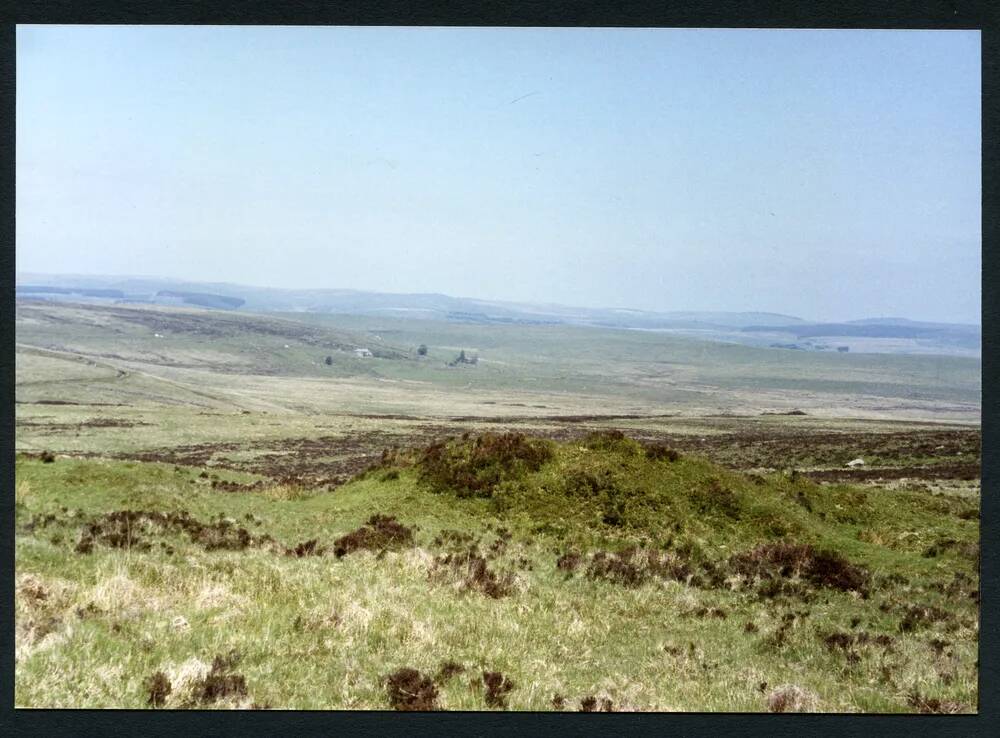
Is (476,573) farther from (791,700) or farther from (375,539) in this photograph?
(791,700)

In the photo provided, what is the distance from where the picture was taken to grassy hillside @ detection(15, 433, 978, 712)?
23.4 ft

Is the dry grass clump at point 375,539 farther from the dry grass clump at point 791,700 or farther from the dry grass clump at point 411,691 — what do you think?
the dry grass clump at point 791,700

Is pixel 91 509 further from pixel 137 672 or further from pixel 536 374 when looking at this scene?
pixel 536 374

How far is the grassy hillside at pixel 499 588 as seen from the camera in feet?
23.4

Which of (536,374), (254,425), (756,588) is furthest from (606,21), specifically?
(536,374)

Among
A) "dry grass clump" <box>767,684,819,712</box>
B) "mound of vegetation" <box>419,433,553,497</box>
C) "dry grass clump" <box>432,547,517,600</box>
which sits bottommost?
"dry grass clump" <box>767,684,819,712</box>

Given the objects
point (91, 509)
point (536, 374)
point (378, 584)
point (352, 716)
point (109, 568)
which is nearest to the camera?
point (352, 716)

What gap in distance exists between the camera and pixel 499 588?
951cm

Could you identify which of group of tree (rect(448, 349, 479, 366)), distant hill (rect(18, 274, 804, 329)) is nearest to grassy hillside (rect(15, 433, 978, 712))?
distant hill (rect(18, 274, 804, 329))

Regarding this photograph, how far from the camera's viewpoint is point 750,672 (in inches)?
305

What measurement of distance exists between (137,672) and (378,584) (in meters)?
2.82

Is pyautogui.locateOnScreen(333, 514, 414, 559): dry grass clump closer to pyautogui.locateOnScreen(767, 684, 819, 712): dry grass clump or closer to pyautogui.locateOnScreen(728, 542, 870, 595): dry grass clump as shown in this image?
pyautogui.locateOnScreen(728, 542, 870, 595): dry grass clump

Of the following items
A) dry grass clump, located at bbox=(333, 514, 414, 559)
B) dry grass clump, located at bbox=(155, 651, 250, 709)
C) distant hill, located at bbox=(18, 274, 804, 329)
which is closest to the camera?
dry grass clump, located at bbox=(155, 651, 250, 709)

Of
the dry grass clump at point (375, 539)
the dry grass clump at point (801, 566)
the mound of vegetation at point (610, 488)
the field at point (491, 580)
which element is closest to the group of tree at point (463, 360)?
the field at point (491, 580)
